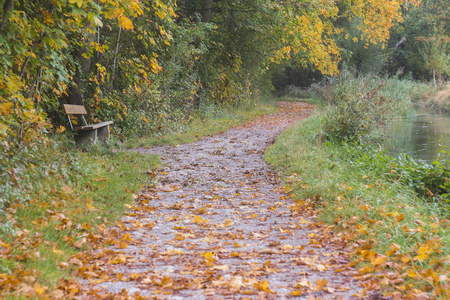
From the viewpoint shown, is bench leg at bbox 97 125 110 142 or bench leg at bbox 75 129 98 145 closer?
bench leg at bbox 75 129 98 145

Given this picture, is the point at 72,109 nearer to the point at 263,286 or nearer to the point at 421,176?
the point at 263,286

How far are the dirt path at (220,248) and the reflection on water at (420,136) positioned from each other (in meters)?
4.98

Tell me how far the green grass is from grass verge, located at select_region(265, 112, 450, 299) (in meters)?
4.37

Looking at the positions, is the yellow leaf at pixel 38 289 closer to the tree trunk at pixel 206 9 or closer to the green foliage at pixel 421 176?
the green foliage at pixel 421 176

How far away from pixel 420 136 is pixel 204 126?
7363mm

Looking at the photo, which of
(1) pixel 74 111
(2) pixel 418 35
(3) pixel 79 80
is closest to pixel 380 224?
(1) pixel 74 111

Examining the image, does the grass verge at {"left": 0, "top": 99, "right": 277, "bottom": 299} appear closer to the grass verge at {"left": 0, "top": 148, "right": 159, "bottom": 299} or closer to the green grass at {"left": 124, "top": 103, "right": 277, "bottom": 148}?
the grass verge at {"left": 0, "top": 148, "right": 159, "bottom": 299}

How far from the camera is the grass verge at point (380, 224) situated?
3.02 m

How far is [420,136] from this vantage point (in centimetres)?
1298

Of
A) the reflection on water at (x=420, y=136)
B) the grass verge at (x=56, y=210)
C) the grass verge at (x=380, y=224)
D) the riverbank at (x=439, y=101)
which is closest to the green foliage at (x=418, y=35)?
the riverbank at (x=439, y=101)

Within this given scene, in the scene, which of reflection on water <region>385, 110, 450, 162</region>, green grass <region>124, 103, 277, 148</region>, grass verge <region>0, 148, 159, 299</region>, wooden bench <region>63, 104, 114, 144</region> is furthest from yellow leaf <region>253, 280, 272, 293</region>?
green grass <region>124, 103, 277, 148</region>

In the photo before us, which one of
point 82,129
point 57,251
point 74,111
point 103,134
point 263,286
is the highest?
point 74,111

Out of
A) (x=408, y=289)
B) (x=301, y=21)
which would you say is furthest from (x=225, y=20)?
(x=408, y=289)

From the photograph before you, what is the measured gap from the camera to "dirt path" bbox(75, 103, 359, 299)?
10.3 feet
